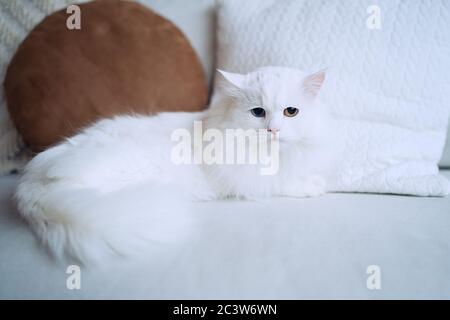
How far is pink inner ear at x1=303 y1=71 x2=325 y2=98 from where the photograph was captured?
97 centimetres

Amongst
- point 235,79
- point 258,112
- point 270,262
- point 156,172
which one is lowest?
point 270,262

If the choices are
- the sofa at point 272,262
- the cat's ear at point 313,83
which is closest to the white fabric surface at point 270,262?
the sofa at point 272,262

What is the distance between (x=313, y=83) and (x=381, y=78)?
34 cm

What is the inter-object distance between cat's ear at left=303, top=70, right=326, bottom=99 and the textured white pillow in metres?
0.16

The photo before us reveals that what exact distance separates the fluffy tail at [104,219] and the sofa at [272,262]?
0.12 ft

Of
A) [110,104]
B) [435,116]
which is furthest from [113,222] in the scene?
[435,116]

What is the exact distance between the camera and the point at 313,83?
995 millimetres

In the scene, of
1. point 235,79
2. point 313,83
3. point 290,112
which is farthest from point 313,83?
point 235,79

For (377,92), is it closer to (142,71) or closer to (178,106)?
(178,106)

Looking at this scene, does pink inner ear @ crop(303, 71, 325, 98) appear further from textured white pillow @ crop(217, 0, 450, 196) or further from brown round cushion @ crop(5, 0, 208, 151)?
brown round cushion @ crop(5, 0, 208, 151)

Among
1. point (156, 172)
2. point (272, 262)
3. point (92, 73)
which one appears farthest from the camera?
point (92, 73)

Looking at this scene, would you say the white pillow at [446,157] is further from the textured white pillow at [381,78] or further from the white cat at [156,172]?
the white cat at [156,172]

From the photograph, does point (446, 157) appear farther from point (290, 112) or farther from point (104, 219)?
point (104, 219)

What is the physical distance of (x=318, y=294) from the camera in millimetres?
685
